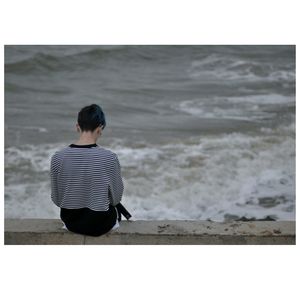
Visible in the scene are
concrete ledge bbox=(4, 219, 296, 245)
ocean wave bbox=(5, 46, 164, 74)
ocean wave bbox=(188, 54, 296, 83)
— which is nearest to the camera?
concrete ledge bbox=(4, 219, 296, 245)

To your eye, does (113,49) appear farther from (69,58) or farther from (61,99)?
(61,99)

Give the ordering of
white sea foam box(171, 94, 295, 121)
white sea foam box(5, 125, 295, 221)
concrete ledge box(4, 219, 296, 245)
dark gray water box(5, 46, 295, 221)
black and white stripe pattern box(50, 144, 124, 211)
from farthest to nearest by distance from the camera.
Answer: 1. white sea foam box(171, 94, 295, 121)
2. dark gray water box(5, 46, 295, 221)
3. white sea foam box(5, 125, 295, 221)
4. concrete ledge box(4, 219, 296, 245)
5. black and white stripe pattern box(50, 144, 124, 211)

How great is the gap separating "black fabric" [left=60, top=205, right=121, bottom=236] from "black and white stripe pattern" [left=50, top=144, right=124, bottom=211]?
4 centimetres

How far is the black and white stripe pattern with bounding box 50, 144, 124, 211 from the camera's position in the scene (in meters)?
2.70

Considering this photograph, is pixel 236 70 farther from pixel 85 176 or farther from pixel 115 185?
pixel 85 176

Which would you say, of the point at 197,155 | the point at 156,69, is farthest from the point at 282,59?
the point at 197,155

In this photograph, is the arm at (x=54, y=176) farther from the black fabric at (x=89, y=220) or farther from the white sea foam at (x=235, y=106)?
the white sea foam at (x=235, y=106)

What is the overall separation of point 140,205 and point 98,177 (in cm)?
293

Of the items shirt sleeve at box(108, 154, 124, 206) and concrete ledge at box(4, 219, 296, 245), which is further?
concrete ledge at box(4, 219, 296, 245)

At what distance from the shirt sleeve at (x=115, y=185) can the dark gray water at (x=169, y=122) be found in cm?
254

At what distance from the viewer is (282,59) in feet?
54.8

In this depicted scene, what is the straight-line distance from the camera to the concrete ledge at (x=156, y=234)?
9.59 feet

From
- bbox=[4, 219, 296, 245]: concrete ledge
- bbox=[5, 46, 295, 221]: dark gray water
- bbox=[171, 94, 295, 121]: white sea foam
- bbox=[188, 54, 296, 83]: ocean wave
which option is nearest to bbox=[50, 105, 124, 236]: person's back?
bbox=[4, 219, 296, 245]: concrete ledge

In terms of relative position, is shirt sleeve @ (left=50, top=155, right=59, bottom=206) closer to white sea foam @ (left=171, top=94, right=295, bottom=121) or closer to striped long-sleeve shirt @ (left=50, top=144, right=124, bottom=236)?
striped long-sleeve shirt @ (left=50, top=144, right=124, bottom=236)
